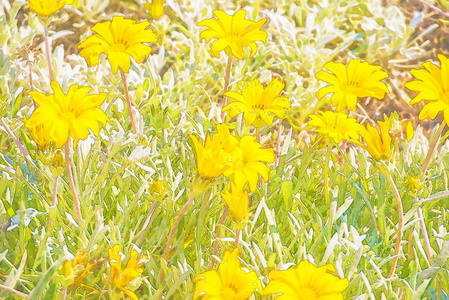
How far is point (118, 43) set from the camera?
148cm

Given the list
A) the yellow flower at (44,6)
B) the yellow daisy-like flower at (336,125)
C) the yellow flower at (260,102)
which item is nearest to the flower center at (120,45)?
the yellow flower at (44,6)

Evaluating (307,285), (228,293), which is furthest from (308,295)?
(228,293)

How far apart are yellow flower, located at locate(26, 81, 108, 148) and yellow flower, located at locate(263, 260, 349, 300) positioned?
46 centimetres

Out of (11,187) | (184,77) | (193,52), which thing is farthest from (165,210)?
(193,52)

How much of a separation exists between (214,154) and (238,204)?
4.9 inches

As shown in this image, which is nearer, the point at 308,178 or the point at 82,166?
the point at 82,166

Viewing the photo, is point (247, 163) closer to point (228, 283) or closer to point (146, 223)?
point (228, 283)

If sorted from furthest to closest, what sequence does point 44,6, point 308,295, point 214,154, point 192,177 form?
1. point 192,177
2. point 44,6
3. point 214,154
4. point 308,295

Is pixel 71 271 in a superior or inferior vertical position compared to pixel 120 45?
inferior

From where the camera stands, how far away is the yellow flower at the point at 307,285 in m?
0.94

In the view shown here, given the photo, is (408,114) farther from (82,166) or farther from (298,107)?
(82,166)

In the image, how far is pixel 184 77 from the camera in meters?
2.56

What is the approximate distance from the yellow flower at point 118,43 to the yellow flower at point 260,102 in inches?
10.8

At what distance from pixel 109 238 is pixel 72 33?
5.14ft
